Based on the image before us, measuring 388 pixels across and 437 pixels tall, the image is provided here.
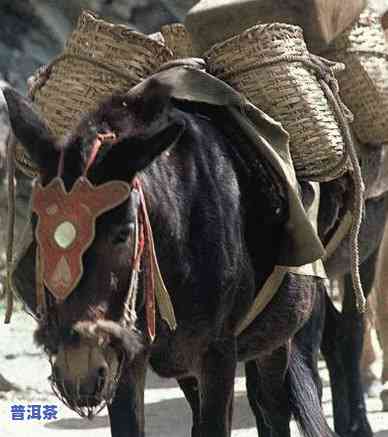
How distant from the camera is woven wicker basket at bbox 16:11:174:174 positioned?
157 inches

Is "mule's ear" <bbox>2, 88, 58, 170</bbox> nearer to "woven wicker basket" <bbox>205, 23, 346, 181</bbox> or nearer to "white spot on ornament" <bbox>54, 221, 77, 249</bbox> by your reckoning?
"white spot on ornament" <bbox>54, 221, 77, 249</bbox>

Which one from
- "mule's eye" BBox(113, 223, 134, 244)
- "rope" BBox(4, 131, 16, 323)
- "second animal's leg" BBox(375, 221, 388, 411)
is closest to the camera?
"mule's eye" BBox(113, 223, 134, 244)

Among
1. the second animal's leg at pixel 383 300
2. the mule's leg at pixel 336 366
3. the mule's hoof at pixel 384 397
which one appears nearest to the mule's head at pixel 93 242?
the mule's leg at pixel 336 366

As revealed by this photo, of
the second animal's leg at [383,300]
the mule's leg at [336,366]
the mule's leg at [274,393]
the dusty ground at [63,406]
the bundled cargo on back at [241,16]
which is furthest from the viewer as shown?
the second animal's leg at [383,300]

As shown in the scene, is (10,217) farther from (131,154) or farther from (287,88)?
(287,88)

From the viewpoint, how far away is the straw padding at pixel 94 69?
3.98m

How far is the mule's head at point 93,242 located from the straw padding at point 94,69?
59 centimetres

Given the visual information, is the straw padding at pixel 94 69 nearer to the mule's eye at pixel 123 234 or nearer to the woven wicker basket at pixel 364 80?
the mule's eye at pixel 123 234

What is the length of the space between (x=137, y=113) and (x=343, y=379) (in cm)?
292

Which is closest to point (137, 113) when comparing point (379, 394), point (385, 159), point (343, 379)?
point (385, 159)

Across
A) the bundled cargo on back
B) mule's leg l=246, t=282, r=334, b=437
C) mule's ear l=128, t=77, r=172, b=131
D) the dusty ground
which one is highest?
mule's ear l=128, t=77, r=172, b=131

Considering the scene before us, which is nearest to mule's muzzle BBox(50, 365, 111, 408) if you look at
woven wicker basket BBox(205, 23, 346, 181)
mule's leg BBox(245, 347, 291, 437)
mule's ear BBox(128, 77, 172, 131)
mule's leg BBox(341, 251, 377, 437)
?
mule's ear BBox(128, 77, 172, 131)

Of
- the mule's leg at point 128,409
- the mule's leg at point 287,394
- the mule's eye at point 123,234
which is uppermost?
the mule's eye at point 123,234

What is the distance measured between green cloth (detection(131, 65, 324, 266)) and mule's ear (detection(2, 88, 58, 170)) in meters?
0.59
